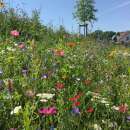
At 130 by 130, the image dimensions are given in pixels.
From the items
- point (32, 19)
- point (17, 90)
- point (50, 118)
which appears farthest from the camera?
point (32, 19)

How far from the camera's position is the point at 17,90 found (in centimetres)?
369

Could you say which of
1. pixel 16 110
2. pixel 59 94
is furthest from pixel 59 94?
pixel 16 110

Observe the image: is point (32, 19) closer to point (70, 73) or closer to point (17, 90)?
point (70, 73)

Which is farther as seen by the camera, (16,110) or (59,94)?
(59,94)

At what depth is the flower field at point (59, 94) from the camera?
10.0 ft

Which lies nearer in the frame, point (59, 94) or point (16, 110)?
point (16, 110)

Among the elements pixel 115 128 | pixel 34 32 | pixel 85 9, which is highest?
pixel 85 9

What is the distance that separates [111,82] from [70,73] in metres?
0.45

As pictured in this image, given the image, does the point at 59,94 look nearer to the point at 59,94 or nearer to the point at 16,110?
the point at 59,94

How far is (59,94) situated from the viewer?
355 centimetres

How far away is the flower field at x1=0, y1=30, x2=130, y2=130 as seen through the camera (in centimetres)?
306

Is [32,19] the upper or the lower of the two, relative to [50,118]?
upper

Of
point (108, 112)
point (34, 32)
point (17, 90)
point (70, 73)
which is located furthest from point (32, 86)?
point (34, 32)

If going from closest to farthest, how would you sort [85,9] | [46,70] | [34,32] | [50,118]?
1. [50,118]
2. [46,70]
3. [34,32]
4. [85,9]
